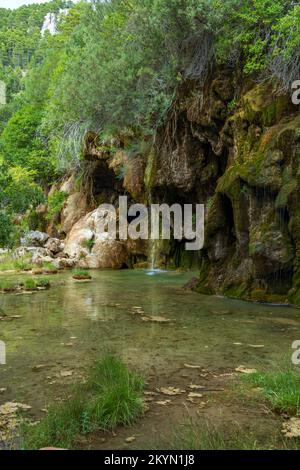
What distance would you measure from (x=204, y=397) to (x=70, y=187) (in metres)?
27.9

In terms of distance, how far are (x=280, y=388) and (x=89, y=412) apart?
5.96ft

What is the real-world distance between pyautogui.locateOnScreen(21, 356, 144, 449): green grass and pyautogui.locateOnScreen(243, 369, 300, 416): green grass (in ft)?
3.90

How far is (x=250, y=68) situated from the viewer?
1244cm

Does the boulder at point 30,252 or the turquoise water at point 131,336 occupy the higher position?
the boulder at point 30,252

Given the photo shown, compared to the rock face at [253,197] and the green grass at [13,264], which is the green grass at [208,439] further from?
the green grass at [13,264]

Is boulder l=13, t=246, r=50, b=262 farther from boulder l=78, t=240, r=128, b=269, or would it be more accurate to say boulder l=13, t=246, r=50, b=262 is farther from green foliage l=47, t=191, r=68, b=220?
green foliage l=47, t=191, r=68, b=220

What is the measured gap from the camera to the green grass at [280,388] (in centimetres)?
391

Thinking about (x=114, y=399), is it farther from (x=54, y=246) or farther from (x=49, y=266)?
(x=54, y=246)

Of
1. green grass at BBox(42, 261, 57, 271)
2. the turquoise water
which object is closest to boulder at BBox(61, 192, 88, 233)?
green grass at BBox(42, 261, 57, 271)

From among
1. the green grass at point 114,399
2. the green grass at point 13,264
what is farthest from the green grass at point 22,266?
the green grass at point 114,399

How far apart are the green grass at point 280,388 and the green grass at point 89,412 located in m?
1.19
